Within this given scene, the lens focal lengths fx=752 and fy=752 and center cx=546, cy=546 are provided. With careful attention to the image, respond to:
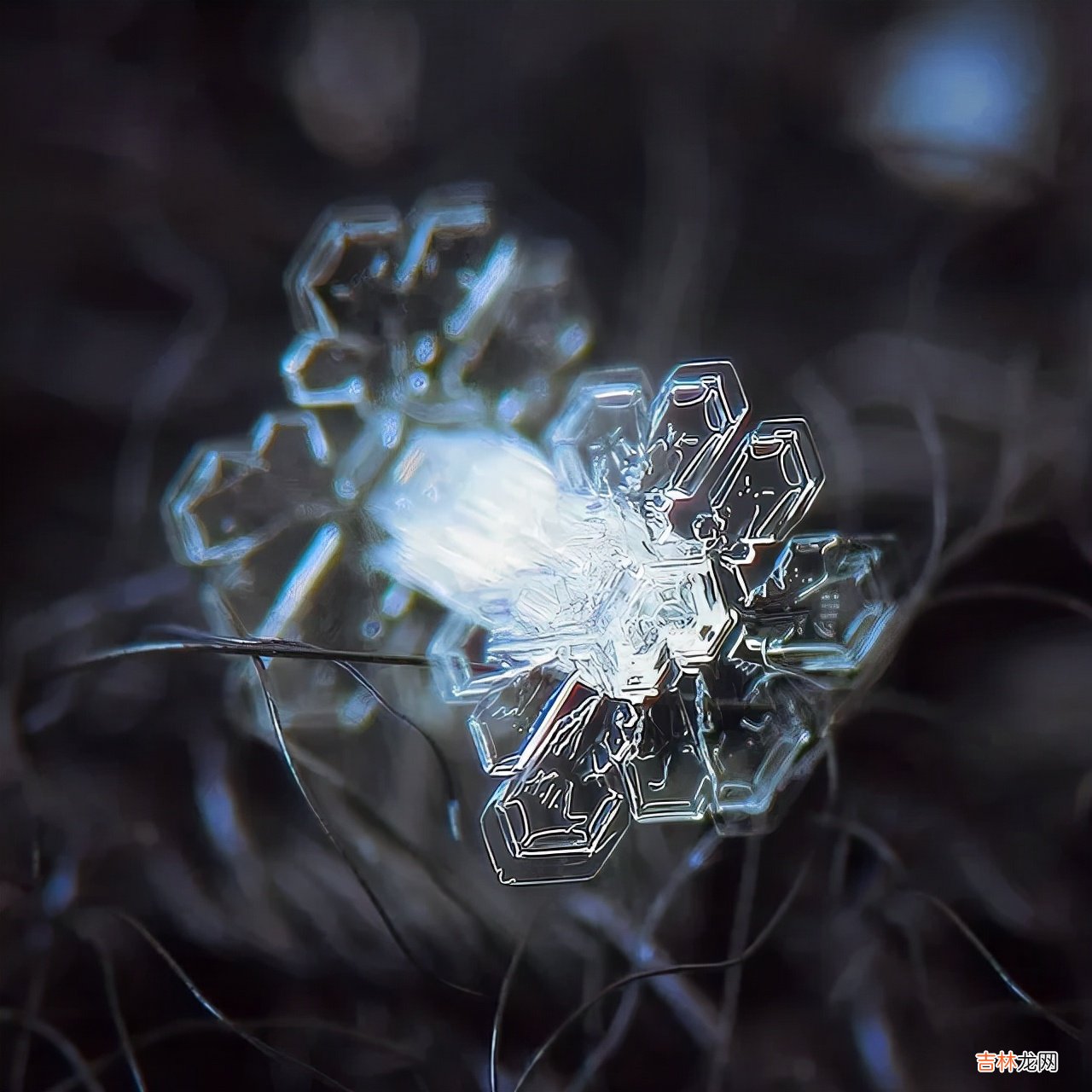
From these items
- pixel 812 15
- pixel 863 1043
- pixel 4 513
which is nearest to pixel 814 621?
pixel 863 1043

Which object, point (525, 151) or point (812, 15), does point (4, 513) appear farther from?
point (812, 15)

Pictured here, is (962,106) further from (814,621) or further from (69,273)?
(69,273)

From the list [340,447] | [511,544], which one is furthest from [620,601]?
[340,447]

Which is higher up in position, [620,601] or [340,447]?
[340,447]

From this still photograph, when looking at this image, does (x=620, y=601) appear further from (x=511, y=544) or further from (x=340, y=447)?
(x=340, y=447)

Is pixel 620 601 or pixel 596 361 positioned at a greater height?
pixel 596 361

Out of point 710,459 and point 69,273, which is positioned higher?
point 69,273

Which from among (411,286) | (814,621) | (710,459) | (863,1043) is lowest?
(863,1043)
